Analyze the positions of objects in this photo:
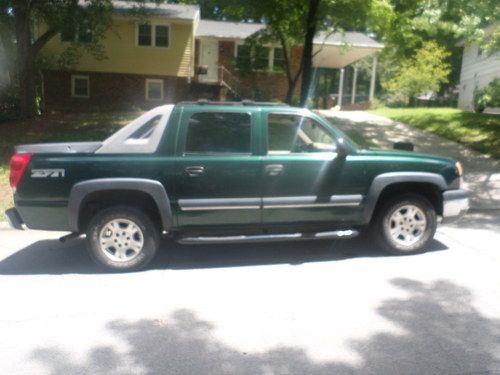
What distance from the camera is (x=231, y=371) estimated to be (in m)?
3.57

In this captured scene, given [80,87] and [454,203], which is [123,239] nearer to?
[454,203]

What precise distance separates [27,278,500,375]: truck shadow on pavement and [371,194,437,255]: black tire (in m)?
1.65

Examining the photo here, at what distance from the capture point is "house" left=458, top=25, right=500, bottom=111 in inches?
1094

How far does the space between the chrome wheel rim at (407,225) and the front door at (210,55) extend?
2250 cm

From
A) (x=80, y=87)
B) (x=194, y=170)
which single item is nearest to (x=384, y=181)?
(x=194, y=170)

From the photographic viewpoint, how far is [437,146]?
14.5m

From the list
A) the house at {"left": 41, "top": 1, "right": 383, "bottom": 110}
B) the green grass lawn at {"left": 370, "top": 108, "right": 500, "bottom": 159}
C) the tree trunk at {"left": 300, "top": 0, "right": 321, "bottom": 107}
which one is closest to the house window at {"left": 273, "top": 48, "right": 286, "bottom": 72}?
the house at {"left": 41, "top": 1, "right": 383, "bottom": 110}

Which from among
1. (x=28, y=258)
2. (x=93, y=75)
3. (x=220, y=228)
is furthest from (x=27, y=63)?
(x=220, y=228)

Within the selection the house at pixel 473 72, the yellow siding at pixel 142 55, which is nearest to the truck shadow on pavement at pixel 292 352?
the yellow siding at pixel 142 55

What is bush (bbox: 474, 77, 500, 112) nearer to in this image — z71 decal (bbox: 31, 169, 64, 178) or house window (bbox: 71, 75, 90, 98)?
house window (bbox: 71, 75, 90, 98)

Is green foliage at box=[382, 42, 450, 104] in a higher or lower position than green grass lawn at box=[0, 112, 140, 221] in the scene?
higher

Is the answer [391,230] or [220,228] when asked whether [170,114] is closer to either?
[220,228]

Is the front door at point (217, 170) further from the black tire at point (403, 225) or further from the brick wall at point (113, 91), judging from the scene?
the brick wall at point (113, 91)

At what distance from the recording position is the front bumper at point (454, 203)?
20.4ft
